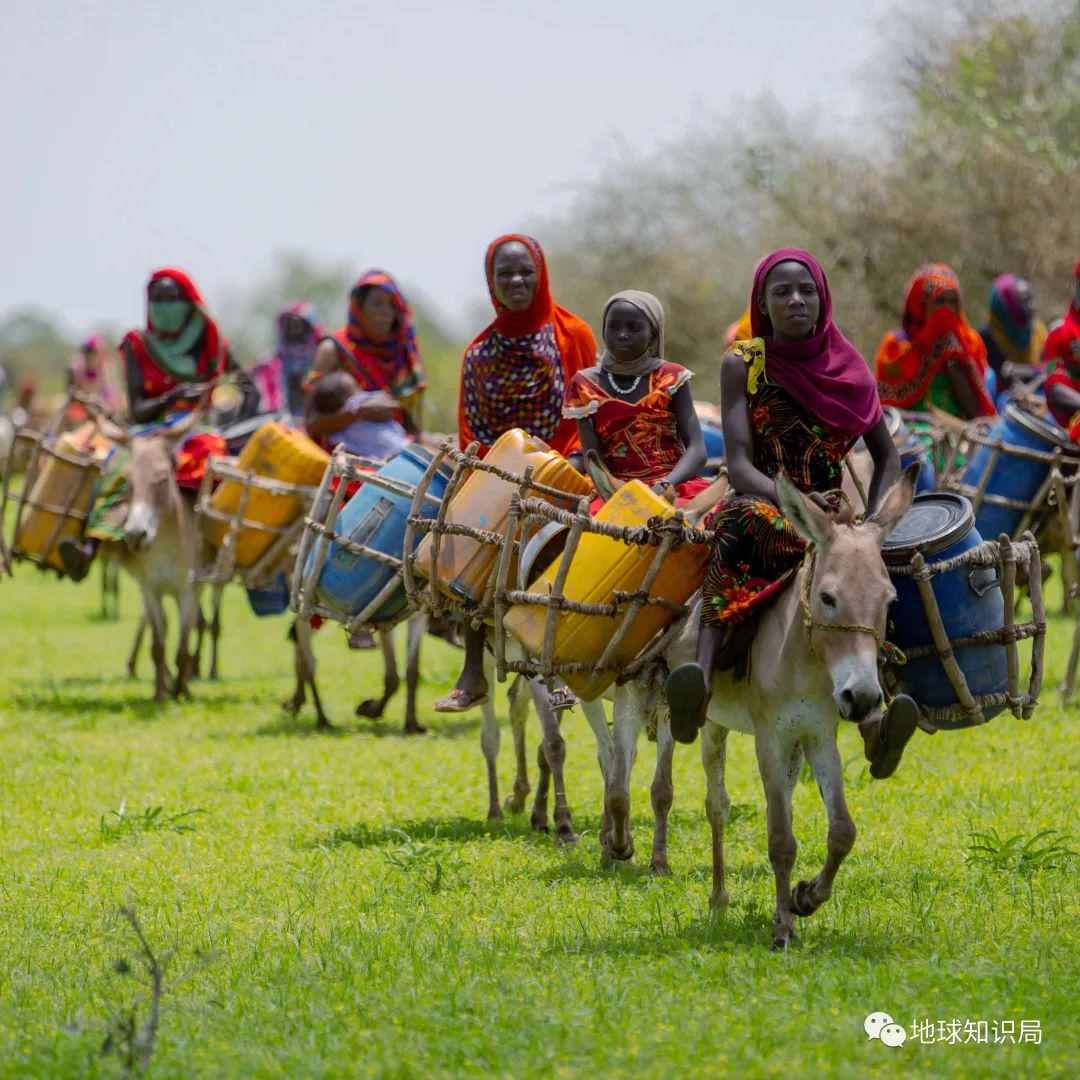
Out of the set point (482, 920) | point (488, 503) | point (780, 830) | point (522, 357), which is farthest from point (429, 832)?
point (780, 830)

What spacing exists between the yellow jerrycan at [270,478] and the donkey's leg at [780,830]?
6497mm

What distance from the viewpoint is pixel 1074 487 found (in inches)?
467

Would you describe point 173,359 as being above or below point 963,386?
above

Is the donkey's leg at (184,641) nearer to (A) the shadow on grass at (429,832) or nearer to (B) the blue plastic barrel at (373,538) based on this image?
(A) the shadow on grass at (429,832)

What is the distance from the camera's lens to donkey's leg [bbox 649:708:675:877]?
7.97 metres

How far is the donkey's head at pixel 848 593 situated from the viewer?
5934 mm

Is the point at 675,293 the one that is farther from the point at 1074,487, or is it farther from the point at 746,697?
the point at 746,697

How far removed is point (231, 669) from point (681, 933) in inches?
474

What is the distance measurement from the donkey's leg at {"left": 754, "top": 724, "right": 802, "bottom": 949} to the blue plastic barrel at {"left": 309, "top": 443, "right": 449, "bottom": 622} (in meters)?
2.76

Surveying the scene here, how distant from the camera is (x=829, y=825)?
634 cm

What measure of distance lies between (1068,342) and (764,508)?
6.59 meters

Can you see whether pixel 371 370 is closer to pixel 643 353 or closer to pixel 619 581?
pixel 643 353

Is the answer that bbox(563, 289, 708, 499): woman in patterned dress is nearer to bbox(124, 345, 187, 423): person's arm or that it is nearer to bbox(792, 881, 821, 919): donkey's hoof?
bbox(792, 881, 821, 919): donkey's hoof

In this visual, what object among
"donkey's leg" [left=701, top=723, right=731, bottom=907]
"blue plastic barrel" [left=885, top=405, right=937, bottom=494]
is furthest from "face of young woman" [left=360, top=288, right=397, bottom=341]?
"donkey's leg" [left=701, top=723, right=731, bottom=907]
